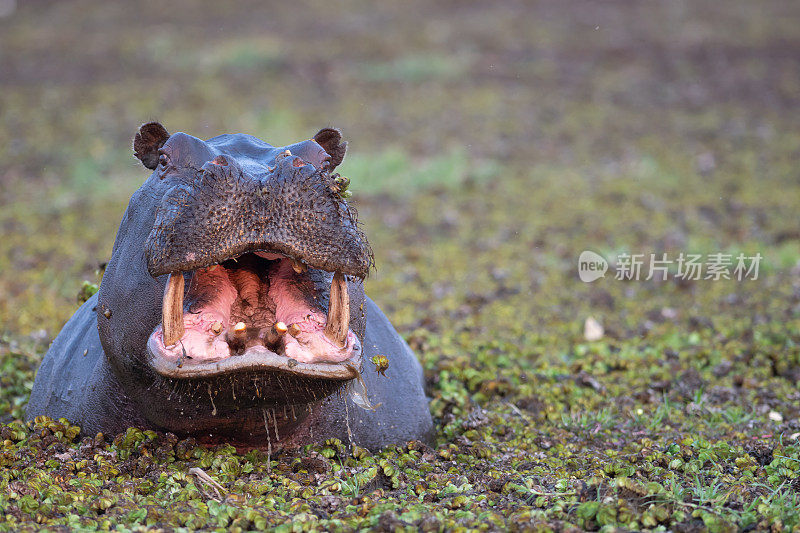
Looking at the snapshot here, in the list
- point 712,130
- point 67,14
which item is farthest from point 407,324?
point 67,14

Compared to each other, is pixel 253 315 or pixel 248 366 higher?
pixel 253 315

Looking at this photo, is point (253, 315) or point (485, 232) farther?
point (485, 232)

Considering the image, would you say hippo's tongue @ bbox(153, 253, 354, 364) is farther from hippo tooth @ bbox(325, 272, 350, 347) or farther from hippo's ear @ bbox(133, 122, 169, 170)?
hippo's ear @ bbox(133, 122, 169, 170)

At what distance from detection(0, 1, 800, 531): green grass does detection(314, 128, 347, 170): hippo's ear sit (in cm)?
131

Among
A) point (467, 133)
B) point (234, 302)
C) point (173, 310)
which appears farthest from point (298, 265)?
point (467, 133)

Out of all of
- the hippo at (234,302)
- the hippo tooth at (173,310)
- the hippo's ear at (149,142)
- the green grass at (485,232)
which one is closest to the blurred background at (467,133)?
the green grass at (485,232)

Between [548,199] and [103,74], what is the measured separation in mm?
9681

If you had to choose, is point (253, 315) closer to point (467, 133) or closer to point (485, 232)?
point (485, 232)

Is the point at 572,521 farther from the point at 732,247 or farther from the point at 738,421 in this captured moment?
the point at 732,247

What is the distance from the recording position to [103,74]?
16.6 m

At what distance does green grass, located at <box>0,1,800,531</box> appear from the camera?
3.41 metres

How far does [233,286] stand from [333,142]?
998 millimetres

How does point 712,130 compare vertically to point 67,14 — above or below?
below

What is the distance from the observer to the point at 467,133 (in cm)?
1380
